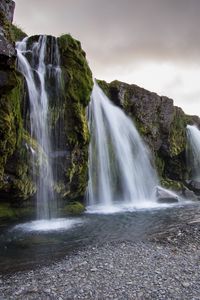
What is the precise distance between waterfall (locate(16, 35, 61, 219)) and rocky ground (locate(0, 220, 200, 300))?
7.81m

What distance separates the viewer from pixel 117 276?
9.75 m

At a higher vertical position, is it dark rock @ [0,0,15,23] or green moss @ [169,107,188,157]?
dark rock @ [0,0,15,23]

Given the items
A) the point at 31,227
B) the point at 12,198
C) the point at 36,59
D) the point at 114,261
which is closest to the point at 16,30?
the point at 36,59

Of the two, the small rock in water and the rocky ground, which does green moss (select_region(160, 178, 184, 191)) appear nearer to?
the rocky ground

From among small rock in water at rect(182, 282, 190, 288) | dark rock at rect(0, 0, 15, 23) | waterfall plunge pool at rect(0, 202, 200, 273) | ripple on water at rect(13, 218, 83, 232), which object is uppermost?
dark rock at rect(0, 0, 15, 23)

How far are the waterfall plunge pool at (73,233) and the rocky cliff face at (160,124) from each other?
39.5 ft

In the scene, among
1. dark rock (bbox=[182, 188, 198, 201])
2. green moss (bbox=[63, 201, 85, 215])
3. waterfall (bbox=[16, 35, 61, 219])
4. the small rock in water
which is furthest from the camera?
dark rock (bbox=[182, 188, 198, 201])

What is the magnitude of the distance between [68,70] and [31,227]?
1005 centimetres

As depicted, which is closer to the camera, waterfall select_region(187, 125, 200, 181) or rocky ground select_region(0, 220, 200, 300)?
rocky ground select_region(0, 220, 200, 300)

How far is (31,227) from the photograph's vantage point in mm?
17297

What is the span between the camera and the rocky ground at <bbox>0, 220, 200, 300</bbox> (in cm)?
873

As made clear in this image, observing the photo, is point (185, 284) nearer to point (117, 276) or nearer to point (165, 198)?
point (117, 276)

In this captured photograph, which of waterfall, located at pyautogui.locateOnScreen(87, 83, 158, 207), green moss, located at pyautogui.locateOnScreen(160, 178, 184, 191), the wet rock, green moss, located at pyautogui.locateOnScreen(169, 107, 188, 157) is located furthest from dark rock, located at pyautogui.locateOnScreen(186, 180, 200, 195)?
the wet rock

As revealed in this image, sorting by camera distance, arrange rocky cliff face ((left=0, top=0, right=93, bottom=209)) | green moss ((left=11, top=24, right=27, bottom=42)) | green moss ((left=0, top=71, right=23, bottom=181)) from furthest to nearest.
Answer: green moss ((left=11, top=24, right=27, bottom=42))
green moss ((left=0, top=71, right=23, bottom=181))
rocky cliff face ((left=0, top=0, right=93, bottom=209))
